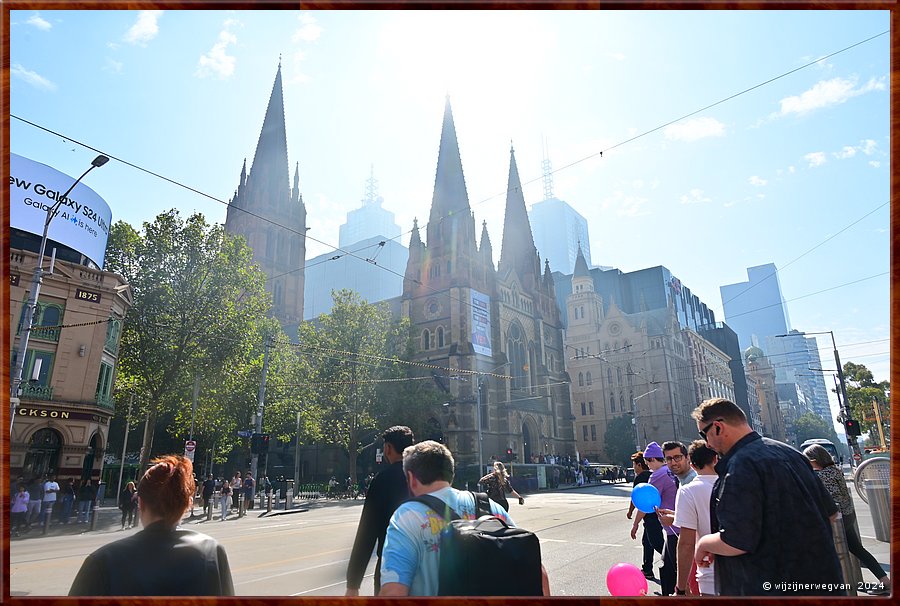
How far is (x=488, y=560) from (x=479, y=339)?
40.3m

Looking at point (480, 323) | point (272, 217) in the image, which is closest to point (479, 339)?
point (480, 323)

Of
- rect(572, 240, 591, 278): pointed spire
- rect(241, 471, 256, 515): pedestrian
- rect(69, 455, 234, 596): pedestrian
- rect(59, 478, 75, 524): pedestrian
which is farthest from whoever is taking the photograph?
rect(572, 240, 591, 278): pointed spire

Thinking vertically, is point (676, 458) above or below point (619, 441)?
below

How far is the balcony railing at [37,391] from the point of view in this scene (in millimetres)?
12963

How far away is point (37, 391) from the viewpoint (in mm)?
13969

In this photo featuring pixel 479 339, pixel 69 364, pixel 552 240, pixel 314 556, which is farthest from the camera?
pixel 552 240

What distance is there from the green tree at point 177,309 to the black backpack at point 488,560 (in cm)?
1937

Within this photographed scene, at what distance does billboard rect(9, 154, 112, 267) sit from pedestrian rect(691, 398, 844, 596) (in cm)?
391

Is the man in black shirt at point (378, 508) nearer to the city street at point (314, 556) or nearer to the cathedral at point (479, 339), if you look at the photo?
the city street at point (314, 556)

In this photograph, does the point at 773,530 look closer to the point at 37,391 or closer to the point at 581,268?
the point at 37,391

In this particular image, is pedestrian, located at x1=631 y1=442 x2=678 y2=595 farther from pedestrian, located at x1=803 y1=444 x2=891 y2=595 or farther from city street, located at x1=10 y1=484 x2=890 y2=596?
pedestrian, located at x1=803 y1=444 x2=891 y2=595

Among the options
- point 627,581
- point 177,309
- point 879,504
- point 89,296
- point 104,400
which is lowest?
point 879,504

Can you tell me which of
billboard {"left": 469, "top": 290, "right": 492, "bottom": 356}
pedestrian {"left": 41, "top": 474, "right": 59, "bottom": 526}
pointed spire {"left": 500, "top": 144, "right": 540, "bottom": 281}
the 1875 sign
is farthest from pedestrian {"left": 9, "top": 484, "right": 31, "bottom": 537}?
pointed spire {"left": 500, "top": 144, "right": 540, "bottom": 281}

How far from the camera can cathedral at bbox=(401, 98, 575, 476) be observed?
41562 millimetres
